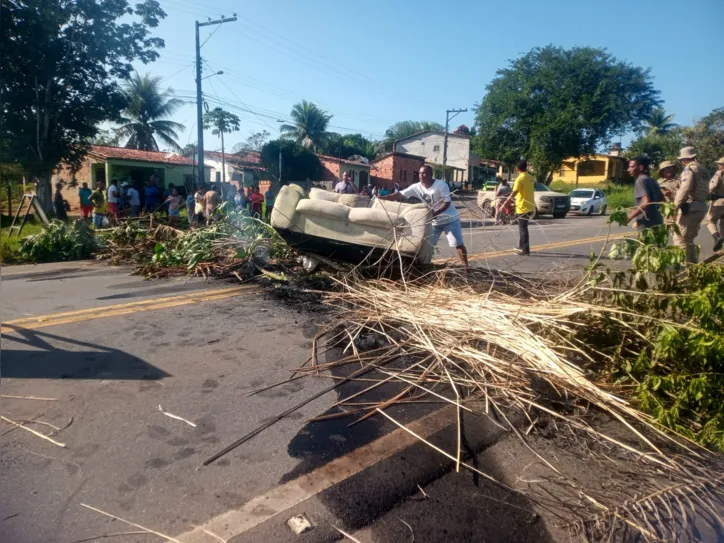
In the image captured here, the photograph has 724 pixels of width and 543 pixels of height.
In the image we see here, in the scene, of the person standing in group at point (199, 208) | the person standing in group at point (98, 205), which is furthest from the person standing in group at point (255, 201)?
the person standing in group at point (98, 205)

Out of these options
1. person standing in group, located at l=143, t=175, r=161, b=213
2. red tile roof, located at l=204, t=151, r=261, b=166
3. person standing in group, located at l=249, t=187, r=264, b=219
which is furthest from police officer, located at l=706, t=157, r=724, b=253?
red tile roof, located at l=204, t=151, r=261, b=166

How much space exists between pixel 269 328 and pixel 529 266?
4.70m

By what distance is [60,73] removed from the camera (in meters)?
17.8

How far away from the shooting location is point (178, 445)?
278 cm

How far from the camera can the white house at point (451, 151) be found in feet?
174

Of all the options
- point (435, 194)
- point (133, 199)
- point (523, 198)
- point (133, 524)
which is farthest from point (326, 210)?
point (133, 199)

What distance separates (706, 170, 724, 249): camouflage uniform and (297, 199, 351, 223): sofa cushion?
5276 mm

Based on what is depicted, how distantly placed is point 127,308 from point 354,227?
2.54 meters

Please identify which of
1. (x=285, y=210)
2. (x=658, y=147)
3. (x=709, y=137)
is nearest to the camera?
(x=285, y=210)

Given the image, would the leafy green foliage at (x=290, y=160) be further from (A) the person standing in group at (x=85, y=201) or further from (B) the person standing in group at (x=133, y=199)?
(B) the person standing in group at (x=133, y=199)

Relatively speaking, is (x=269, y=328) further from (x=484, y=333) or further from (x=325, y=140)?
(x=325, y=140)

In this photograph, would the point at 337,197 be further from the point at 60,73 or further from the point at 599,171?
the point at 599,171

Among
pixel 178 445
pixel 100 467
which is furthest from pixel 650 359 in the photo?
pixel 100 467

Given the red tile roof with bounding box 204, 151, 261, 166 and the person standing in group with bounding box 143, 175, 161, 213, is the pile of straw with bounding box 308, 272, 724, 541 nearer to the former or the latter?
the person standing in group with bounding box 143, 175, 161, 213
